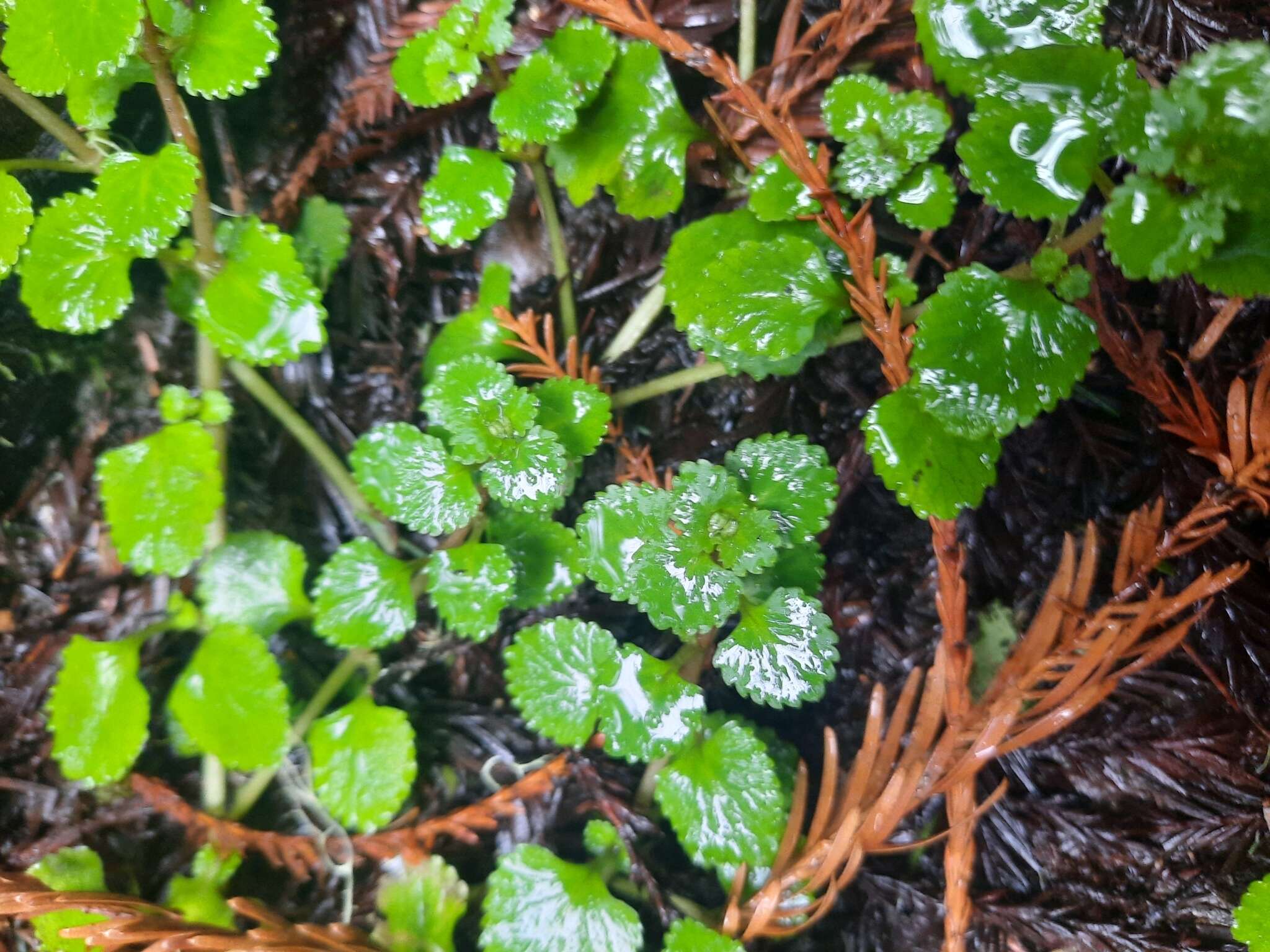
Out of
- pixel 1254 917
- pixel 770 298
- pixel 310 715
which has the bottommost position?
pixel 1254 917

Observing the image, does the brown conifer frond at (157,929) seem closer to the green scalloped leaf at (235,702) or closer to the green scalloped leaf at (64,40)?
the green scalloped leaf at (235,702)

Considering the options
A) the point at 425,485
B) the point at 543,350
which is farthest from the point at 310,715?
the point at 543,350

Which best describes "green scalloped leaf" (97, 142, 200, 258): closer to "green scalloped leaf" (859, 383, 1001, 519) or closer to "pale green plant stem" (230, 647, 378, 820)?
"pale green plant stem" (230, 647, 378, 820)

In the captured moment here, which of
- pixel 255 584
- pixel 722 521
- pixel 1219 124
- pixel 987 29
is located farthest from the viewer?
pixel 255 584

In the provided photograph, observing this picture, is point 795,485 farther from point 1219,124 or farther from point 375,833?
point 375,833

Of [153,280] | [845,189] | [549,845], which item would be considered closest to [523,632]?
[549,845]

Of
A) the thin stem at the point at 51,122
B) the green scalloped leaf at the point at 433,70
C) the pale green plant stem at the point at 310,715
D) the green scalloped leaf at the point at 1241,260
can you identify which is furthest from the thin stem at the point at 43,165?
the green scalloped leaf at the point at 1241,260

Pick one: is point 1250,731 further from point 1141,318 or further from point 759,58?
Answer: point 759,58
